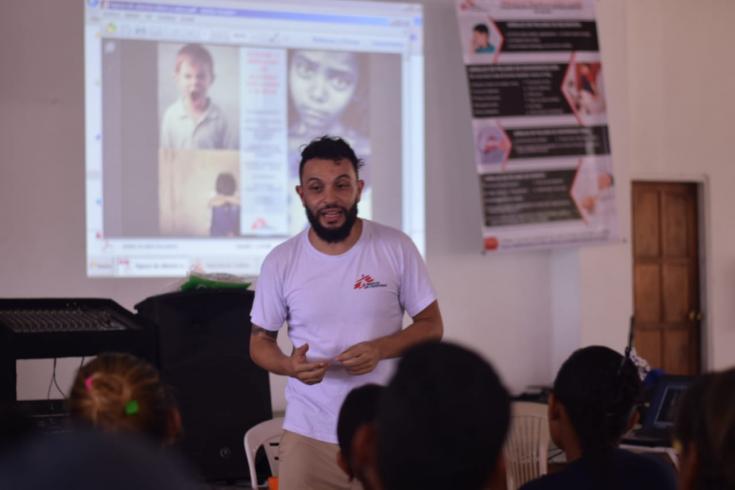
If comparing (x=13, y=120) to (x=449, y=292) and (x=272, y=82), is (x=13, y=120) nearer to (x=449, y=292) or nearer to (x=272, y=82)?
(x=272, y=82)

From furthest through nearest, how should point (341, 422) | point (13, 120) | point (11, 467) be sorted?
point (13, 120) < point (341, 422) < point (11, 467)

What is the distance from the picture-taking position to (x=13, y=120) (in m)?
5.37

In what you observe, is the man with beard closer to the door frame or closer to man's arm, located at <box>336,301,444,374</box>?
man's arm, located at <box>336,301,444,374</box>

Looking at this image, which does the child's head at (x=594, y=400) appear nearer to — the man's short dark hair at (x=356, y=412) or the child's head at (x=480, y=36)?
the man's short dark hair at (x=356, y=412)

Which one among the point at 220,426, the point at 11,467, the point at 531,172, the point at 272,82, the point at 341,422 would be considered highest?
the point at 272,82

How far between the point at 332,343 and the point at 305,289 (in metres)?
0.18

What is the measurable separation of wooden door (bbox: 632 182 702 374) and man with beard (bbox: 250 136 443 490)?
4901 mm

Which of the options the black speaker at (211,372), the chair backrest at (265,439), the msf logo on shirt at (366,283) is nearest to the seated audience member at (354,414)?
the msf logo on shirt at (366,283)

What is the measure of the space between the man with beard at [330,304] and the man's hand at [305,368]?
3cm

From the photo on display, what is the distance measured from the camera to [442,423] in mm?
1100

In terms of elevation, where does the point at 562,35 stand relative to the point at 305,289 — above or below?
above

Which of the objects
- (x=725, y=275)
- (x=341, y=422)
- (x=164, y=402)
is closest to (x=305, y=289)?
(x=341, y=422)

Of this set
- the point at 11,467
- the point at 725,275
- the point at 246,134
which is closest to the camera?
the point at 11,467

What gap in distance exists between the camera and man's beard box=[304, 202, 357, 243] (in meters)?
2.82
